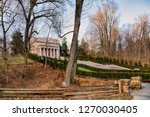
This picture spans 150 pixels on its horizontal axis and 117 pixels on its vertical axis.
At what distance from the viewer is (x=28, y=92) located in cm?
1689

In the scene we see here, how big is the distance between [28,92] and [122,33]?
2886 inches

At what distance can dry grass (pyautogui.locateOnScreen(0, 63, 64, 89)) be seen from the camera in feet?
101

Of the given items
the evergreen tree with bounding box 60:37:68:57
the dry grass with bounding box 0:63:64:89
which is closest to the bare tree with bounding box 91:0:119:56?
the evergreen tree with bounding box 60:37:68:57

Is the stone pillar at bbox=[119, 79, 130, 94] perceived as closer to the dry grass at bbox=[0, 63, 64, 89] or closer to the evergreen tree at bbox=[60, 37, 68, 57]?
the dry grass at bbox=[0, 63, 64, 89]

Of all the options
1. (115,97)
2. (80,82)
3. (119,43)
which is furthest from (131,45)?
(115,97)

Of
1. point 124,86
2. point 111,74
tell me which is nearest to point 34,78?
point 111,74

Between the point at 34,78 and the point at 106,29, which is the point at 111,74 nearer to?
the point at 34,78

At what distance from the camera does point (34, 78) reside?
3369 centimetres

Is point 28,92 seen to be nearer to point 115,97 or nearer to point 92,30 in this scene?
point 115,97

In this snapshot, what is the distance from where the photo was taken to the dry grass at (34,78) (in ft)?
101

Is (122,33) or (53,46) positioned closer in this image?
(53,46)

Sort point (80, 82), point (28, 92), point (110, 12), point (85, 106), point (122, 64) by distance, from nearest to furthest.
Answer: point (85, 106), point (28, 92), point (80, 82), point (122, 64), point (110, 12)

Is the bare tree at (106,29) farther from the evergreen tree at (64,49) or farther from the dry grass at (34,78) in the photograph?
the dry grass at (34,78)

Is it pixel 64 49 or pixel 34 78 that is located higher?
pixel 64 49
